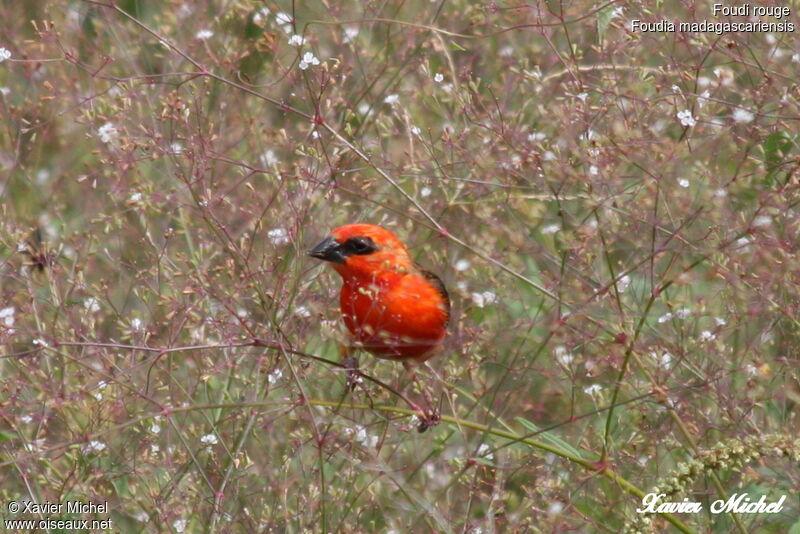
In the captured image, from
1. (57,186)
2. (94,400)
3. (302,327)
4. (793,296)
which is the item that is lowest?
(57,186)

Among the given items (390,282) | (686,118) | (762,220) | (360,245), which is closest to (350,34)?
(360,245)

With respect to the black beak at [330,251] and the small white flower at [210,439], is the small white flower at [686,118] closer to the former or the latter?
the black beak at [330,251]

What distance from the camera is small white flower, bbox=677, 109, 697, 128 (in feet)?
12.3

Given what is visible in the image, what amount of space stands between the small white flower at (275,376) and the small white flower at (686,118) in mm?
1539

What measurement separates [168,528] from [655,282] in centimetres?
176

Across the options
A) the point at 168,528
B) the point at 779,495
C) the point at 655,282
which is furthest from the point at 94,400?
the point at 779,495

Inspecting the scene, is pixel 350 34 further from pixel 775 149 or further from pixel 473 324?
pixel 775 149

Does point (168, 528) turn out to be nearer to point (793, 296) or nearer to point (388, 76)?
point (793, 296)

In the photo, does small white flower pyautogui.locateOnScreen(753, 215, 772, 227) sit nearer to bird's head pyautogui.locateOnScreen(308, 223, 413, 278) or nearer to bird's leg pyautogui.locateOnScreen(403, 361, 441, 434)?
bird's leg pyautogui.locateOnScreen(403, 361, 441, 434)

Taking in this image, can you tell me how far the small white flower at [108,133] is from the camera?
4137mm

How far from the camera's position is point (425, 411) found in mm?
3955

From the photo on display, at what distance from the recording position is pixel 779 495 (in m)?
3.79

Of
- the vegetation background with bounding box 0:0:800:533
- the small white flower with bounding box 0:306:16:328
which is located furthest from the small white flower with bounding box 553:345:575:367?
the small white flower with bounding box 0:306:16:328

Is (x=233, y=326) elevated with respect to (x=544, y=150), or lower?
lower
